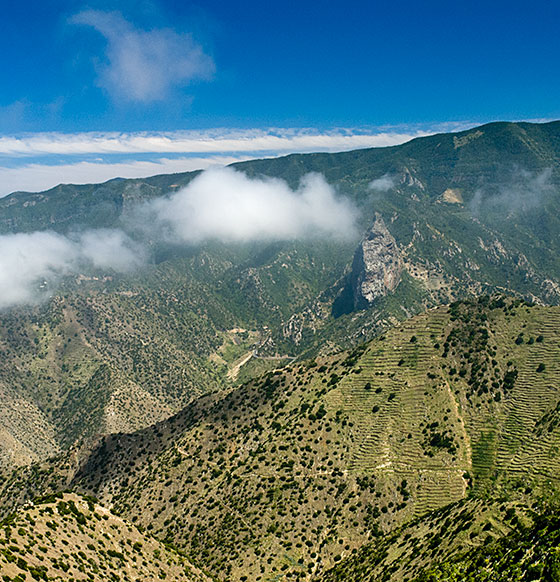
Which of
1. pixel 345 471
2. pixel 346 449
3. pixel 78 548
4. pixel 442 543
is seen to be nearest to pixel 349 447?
pixel 346 449

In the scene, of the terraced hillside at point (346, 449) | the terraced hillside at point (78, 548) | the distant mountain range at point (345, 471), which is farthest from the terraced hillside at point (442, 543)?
the terraced hillside at point (78, 548)

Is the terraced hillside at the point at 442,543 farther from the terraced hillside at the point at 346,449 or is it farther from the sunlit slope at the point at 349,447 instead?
the sunlit slope at the point at 349,447

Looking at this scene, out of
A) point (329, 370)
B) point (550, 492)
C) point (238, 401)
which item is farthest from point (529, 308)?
point (238, 401)

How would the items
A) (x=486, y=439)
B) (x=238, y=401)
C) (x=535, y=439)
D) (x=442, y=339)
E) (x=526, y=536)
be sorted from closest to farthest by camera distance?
(x=526, y=536) → (x=535, y=439) → (x=486, y=439) → (x=442, y=339) → (x=238, y=401)

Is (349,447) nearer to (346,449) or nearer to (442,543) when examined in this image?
(346,449)

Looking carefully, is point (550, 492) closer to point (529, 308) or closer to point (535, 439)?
point (535, 439)

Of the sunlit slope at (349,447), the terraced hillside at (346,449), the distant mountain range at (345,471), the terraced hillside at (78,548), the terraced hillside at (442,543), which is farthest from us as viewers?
the sunlit slope at (349,447)
